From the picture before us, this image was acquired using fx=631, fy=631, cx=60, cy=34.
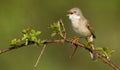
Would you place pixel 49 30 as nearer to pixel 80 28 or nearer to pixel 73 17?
pixel 80 28

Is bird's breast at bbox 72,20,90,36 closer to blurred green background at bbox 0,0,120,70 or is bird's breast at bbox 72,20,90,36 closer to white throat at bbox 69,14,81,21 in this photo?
white throat at bbox 69,14,81,21

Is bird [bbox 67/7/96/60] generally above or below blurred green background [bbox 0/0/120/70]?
above

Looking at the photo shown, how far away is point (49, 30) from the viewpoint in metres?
17.4

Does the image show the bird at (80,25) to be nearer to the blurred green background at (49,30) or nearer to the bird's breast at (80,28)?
the bird's breast at (80,28)

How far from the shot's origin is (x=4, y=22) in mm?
17516

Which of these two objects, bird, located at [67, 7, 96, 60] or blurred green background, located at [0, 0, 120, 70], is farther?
blurred green background, located at [0, 0, 120, 70]

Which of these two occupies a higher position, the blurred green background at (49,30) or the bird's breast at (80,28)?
the bird's breast at (80,28)

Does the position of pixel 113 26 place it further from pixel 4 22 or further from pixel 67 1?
pixel 4 22

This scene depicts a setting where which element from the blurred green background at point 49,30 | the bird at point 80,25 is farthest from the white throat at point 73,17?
the blurred green background at point 49,30

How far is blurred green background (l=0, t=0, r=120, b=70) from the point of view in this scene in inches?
664

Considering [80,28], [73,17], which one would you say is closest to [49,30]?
[80,28]

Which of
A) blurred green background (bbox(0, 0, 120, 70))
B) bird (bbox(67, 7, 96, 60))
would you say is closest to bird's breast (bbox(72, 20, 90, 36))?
bird (bbox(67, 7, 96, 60))

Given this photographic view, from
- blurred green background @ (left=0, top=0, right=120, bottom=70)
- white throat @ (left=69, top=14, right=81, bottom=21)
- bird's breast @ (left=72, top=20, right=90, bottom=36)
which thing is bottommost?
blurred green background @ (left=0, top=0, right=120, bottom=70)

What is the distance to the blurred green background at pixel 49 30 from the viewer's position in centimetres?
1687
